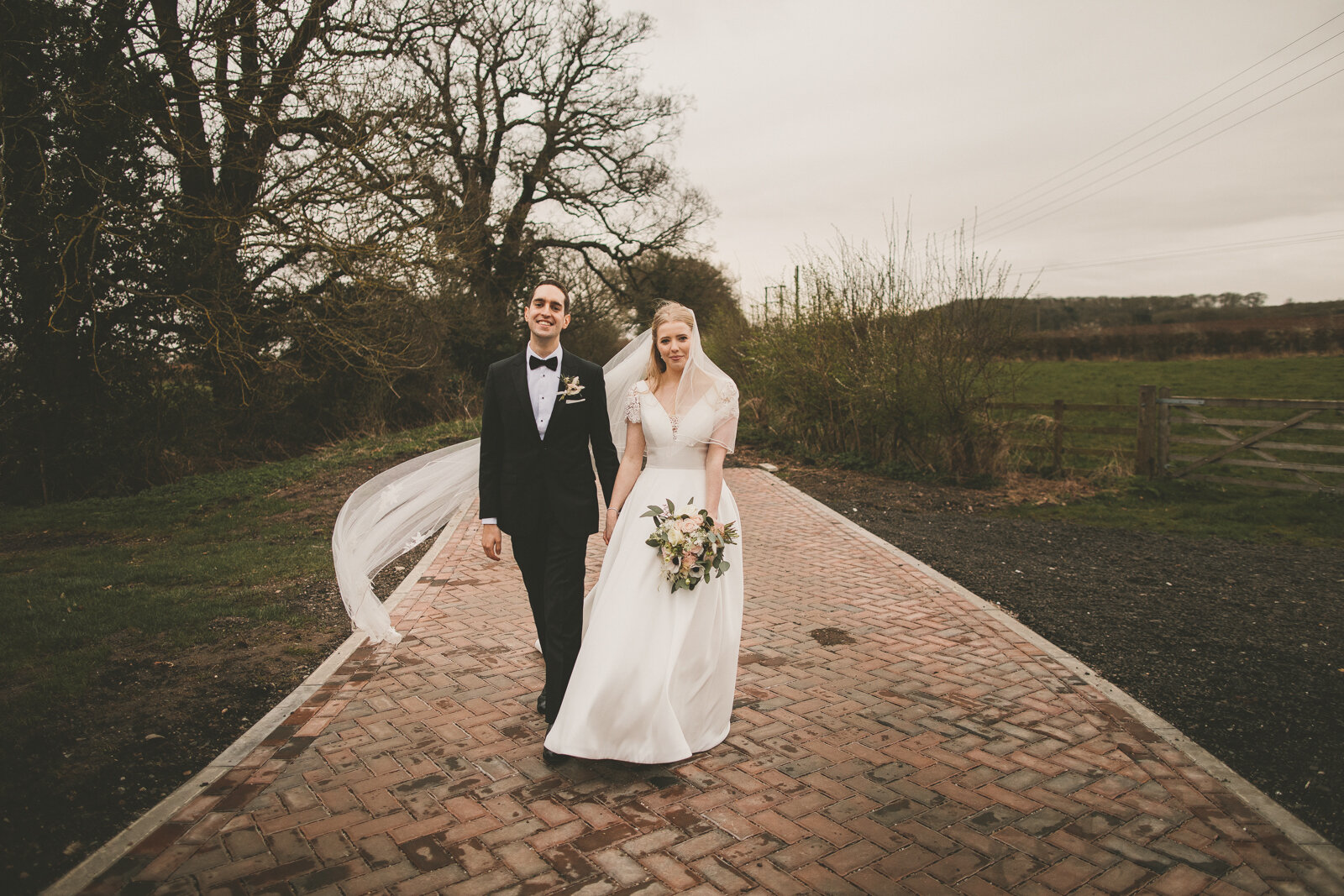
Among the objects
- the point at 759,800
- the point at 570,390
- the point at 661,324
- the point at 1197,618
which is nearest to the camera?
the point at 759,800

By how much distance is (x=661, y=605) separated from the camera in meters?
3.81

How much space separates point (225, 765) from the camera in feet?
12.1

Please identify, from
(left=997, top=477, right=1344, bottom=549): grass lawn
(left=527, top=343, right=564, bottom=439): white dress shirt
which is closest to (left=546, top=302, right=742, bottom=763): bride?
(left=527, top=343, right=564, bottom=439): white dress shirt

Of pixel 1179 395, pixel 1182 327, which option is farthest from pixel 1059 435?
pixel 1182 327

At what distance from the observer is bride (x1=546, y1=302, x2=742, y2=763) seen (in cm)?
357

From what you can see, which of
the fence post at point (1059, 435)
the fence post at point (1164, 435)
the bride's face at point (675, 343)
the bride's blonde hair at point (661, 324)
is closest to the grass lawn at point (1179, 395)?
the fence post at point (1059, 435)

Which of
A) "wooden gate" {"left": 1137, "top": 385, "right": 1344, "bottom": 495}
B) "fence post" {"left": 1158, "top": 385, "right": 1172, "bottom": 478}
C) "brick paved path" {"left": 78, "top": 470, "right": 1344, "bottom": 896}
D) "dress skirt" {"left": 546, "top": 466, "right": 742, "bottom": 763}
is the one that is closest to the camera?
"brick paved path" {"left": 78, "top": 470, "right": 1344, "bottom": 896}

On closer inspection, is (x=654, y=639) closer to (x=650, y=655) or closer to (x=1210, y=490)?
(x=650, y=655)

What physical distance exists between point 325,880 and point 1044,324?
38666 millimetres

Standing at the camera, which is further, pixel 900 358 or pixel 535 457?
pixel 900 358

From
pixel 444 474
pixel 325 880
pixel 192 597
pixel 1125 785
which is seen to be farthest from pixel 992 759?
pixel 192 597

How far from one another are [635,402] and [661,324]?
0.42 metres

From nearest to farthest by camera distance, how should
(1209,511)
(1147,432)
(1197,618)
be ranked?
(1197,618) < (1209,511) < (1147,432)

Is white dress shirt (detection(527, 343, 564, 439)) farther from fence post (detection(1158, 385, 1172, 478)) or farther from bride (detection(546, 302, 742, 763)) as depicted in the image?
fence post (detection(1158, 385, 1172, 478))
